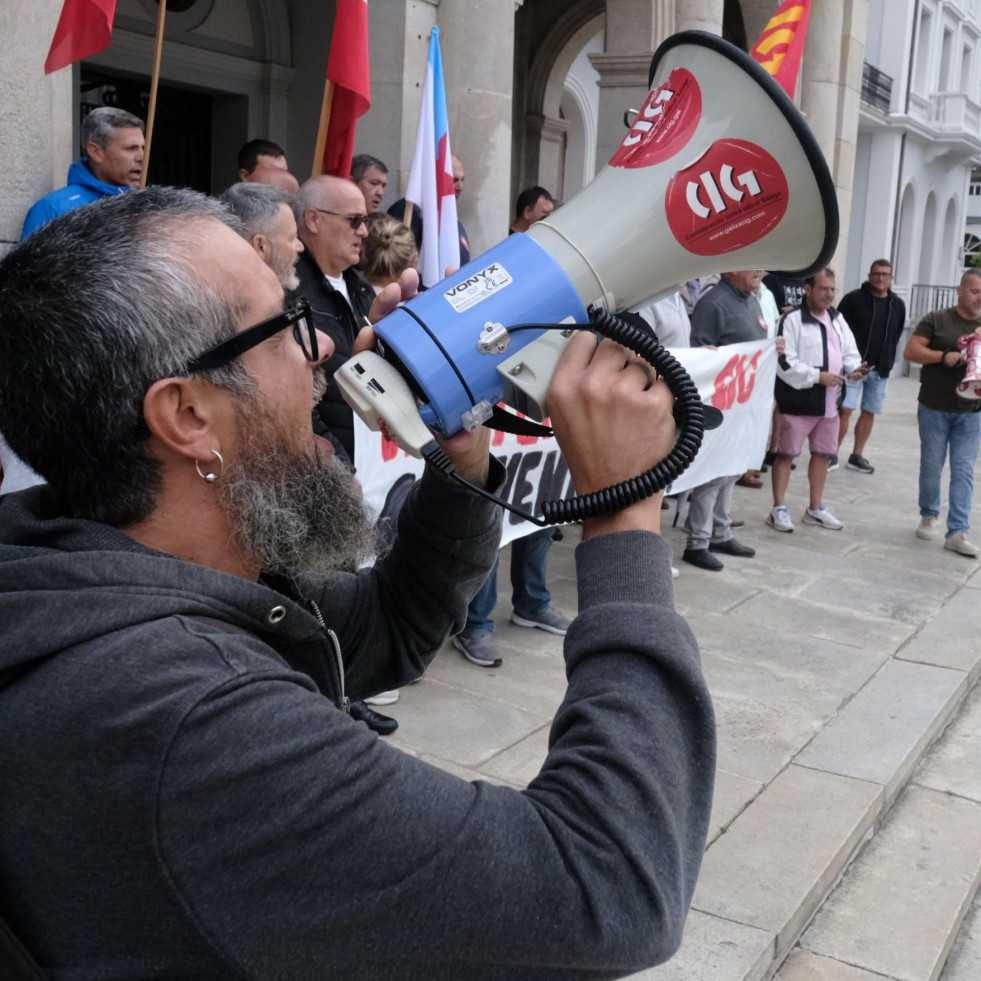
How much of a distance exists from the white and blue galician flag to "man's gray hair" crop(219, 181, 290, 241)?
1.88 metres

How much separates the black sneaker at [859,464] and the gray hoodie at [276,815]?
32.2ft

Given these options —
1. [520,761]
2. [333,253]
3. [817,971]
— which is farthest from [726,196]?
[333,253]

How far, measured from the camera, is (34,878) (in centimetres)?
100

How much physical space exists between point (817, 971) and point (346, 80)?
145 inches

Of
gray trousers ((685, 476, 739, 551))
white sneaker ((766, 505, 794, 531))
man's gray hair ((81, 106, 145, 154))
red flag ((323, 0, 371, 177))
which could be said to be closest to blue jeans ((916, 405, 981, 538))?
white sneaker ((766, 505, 794, 531))

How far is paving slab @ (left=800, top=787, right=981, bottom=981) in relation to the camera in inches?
118

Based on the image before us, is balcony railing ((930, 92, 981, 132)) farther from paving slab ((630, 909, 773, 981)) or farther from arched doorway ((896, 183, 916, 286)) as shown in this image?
paving slab ((630, 909, 773, 981))

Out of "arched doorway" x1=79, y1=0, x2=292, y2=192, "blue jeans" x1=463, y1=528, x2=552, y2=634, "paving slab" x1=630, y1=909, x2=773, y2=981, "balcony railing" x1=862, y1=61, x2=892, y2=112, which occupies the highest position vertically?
"balcony railing" x1=862, y1=61, x2=892, y2=112

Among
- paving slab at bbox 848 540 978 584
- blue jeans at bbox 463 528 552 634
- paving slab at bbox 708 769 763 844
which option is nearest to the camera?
paving slab at bbox 708 769 763 844

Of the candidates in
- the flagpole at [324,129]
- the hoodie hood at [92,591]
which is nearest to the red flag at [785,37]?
the flagpole at [324,129]

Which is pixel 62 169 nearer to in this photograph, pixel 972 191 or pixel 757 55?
pixel 757 55

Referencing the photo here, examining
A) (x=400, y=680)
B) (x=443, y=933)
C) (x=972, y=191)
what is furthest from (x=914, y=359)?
(x=972, y=191)

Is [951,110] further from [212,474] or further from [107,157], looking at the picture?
[212,474]

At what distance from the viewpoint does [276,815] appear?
3.13 feet
